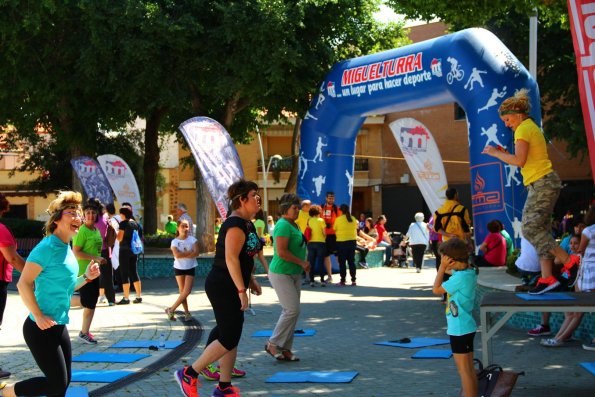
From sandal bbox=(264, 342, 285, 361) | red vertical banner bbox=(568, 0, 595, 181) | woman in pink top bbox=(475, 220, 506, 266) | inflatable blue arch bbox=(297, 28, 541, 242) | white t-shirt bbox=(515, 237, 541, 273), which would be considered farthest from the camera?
inflatable blue arch bbox=(297, 28, 541, 242)

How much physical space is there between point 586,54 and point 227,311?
3.89 metres

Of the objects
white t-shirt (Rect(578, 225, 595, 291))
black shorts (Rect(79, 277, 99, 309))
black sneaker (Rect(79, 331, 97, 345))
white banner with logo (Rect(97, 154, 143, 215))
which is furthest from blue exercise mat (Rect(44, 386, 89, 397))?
white banner with logo (Rect(97, 154, 143, 215))

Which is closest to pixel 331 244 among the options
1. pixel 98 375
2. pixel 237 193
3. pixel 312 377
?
pixel 312 377

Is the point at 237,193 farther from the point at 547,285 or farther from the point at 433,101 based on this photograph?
the point at 433,101

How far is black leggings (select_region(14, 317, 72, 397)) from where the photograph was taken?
619 centimetres

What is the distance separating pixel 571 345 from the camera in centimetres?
1032

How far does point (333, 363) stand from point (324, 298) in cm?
744

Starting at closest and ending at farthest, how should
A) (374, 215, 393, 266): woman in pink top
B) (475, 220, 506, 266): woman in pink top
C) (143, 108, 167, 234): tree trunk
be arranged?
(475, 220, 506, 266): woman in pink top, (374, 215, 393, 266): woman in pink top, (143, 108, 167, 234): tree trunk

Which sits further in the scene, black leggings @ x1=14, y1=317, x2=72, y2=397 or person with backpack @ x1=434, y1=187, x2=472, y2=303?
person with backpack @ x1=434, y1=187, x2=472, y2=303

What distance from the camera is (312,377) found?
8.62 meters

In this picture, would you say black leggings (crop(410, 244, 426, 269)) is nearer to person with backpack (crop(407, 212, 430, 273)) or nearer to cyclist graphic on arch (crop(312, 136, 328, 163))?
person with backpack (crop(407, 212, 430, 273))

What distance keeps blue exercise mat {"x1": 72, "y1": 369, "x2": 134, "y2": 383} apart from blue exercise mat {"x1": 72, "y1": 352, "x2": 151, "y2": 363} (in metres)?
0.65

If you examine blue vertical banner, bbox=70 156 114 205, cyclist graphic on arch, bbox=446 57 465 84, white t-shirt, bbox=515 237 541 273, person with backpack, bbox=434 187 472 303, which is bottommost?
white t-shirt, bbox=515 237 541 273

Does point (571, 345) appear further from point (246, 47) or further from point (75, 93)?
point (75, 93)
